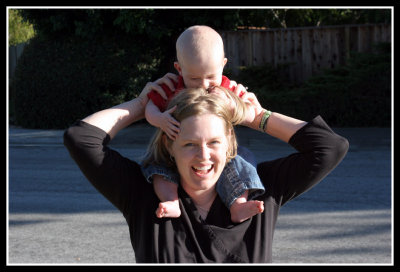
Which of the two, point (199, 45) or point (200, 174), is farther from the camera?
point (199, 45)

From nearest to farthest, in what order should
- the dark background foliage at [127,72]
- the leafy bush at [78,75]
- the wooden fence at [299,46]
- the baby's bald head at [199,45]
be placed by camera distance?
the baby's bald head at [199,45] → the dark background foliage at [127,72] → the leafy bush at [78,75] → the wooden fence at [299,46]

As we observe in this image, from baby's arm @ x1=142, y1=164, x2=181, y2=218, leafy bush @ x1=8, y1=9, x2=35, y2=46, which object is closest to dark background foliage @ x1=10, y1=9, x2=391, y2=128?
leafy bush @ x1=8, y1=9, x2=35, y2=46

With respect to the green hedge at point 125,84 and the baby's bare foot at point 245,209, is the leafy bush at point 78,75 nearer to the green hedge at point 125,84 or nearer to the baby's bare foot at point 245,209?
the green hedge at point 125,84

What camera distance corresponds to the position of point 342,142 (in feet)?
7.55

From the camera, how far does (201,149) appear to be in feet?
6.97

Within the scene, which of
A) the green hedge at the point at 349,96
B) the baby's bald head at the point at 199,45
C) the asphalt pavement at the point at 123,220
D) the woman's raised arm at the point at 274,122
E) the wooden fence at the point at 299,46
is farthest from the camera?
the wooden fence at the point at 299,46

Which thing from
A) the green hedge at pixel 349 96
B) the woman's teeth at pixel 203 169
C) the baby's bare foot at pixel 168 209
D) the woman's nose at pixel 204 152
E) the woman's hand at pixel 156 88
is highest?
the woman's hand at pixel 156 88

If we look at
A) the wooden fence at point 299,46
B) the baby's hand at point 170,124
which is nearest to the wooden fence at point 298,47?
the wooden fence at point 299,46

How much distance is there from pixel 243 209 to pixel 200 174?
206mm

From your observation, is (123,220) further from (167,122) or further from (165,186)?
(167,122)

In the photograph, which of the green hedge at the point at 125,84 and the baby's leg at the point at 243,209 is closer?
the baby's leg at the point at 243,209

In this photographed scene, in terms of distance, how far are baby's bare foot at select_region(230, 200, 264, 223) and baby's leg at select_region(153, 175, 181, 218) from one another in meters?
0.21

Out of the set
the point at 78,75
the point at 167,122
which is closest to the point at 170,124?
the point at 167,122

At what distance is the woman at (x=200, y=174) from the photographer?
2.15 metres
